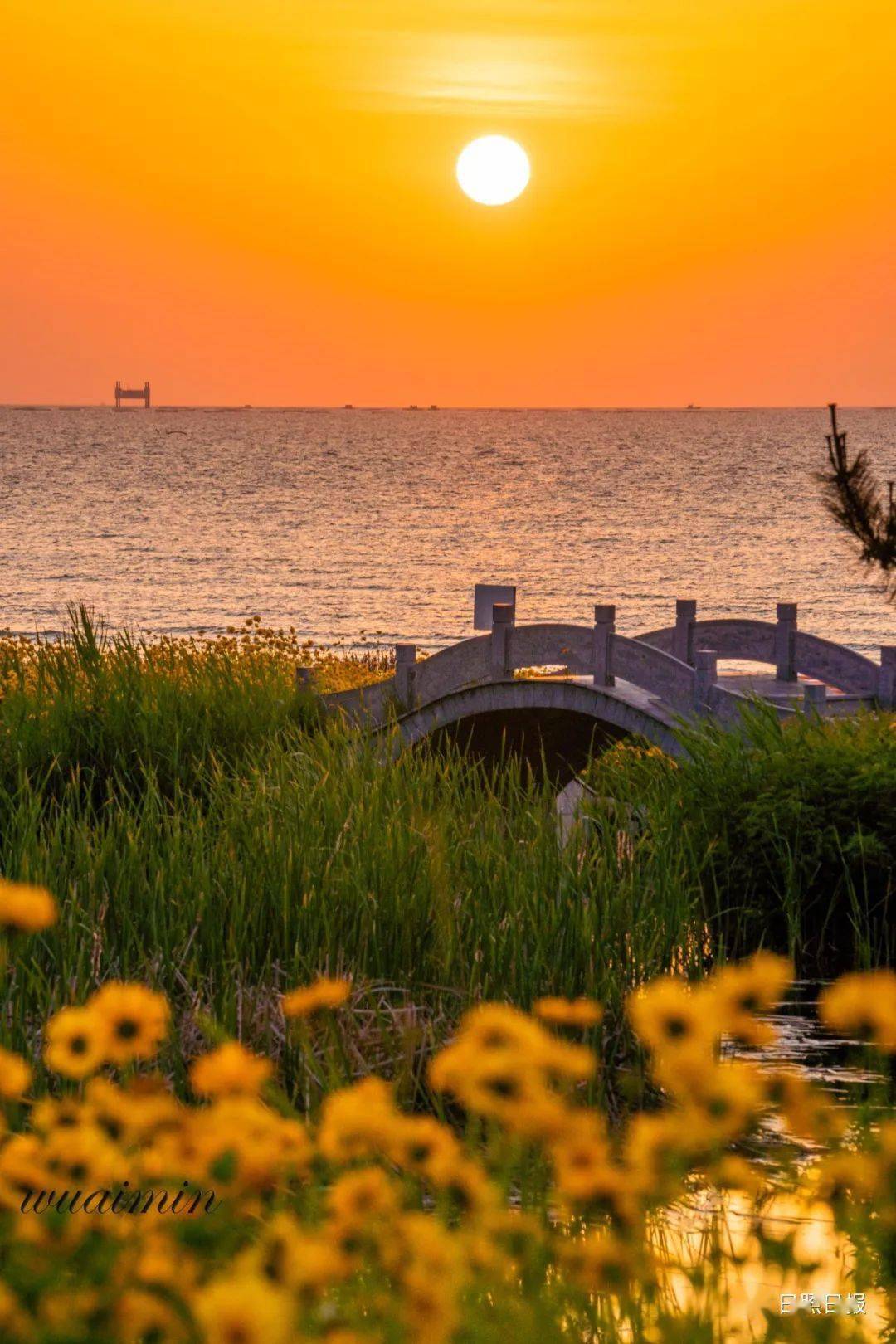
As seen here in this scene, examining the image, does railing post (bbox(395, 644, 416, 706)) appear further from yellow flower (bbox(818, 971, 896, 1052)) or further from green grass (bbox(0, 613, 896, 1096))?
yellow flower (bbox(818, 971, 896, 1052))


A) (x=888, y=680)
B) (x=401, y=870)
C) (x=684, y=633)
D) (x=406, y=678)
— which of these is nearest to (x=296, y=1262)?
(x=401, y=870)

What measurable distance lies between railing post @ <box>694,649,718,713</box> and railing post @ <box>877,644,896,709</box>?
73.5 inches

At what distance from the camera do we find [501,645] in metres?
13.7

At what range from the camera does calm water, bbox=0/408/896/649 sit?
5175 cm

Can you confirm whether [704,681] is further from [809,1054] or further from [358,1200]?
[358,1200]

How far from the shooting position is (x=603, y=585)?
5706 centimetres

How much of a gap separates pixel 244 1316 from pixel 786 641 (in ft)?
45.9

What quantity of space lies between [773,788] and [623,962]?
264cm

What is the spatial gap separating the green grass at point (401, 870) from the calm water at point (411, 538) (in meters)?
23.0

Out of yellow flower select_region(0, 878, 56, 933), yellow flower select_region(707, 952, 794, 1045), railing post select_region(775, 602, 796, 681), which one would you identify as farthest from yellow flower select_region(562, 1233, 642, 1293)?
railing post select_region(775, 602, 796, 681)

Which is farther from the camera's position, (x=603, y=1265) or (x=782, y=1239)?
(x=782, y=1239)

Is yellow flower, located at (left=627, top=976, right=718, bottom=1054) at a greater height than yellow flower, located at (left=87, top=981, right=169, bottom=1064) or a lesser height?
greater

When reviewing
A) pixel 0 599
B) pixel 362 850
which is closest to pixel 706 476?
pixel 0 599

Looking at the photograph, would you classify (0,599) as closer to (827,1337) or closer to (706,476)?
(827,1337)
